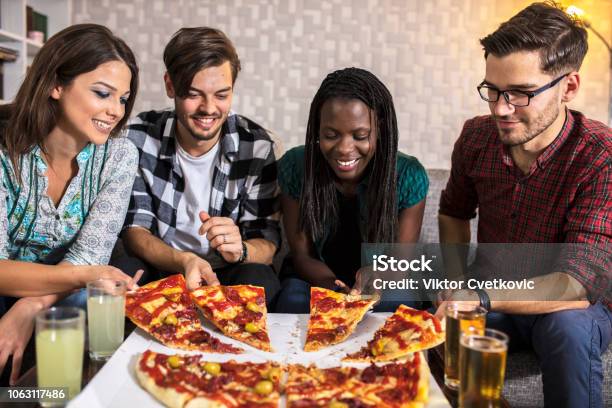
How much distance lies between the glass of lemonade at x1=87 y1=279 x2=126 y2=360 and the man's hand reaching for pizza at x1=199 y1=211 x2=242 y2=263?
513 millimetres

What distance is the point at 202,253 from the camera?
2.31m

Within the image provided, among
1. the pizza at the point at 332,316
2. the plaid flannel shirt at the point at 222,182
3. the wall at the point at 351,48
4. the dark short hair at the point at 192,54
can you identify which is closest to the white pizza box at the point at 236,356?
the pizza at the point at 332,316

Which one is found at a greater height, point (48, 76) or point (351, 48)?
point (351, 48)

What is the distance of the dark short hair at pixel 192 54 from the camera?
2.11m

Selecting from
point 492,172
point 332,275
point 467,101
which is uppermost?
point 467,101

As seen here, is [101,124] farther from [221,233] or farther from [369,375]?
[369,375]

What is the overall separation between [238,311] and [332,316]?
260mm

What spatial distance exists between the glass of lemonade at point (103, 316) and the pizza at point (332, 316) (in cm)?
46

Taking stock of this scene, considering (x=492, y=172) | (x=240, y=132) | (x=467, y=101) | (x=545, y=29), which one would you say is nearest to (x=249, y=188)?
(x=240, y=132)

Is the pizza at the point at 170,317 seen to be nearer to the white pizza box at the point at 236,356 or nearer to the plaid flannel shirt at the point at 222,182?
the white pizza box at the point at 236,356

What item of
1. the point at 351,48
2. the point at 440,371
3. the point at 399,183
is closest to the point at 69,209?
the point at 399,183

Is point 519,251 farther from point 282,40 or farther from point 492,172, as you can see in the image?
point 282,40

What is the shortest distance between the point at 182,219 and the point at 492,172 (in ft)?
3.82

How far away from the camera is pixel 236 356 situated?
4.79ft
